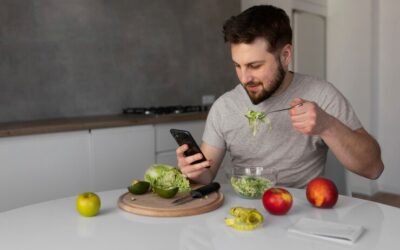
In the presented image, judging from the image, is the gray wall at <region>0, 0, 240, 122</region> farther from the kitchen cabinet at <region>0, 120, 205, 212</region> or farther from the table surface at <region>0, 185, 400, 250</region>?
the table surface at <region>0, 185, 400, 250</region>

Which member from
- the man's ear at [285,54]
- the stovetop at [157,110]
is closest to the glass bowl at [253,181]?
the man's ear at [285,54]

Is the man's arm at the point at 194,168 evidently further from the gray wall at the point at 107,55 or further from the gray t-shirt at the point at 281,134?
the gray wall at the point at 107,55

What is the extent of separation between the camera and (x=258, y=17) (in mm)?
1782

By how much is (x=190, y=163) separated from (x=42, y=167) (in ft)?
4.20

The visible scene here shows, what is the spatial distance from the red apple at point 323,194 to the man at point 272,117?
0.29m

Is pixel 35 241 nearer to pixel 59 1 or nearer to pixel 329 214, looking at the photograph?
pixel 329 214

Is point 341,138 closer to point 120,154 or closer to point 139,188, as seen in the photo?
point 139,188

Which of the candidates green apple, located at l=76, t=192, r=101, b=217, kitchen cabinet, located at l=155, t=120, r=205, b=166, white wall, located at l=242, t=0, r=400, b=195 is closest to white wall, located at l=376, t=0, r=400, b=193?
white wall, located at l=242, t=0, r=400, b=195

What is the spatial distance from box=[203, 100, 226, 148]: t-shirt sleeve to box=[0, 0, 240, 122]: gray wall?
157cm

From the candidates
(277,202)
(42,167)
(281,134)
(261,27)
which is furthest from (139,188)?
(42,167)

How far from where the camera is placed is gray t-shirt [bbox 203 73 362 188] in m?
1.80

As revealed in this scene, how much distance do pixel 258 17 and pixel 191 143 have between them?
A: 0.59m

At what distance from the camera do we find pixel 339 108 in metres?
1.78

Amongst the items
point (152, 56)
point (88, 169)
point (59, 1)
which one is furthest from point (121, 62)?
point (88, 169)
